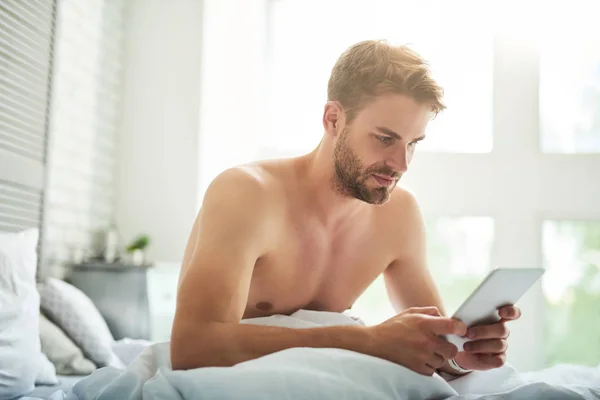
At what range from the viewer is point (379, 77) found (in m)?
1.42

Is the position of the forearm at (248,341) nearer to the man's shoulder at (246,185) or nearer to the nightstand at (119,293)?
the man's shoulder at (246,185)

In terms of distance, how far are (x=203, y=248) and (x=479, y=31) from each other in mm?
3373

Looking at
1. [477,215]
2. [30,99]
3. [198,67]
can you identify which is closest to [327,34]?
[198,67]

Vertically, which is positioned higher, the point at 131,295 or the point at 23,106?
the point at 23,106

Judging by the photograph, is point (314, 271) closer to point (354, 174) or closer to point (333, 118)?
point (354, 174)

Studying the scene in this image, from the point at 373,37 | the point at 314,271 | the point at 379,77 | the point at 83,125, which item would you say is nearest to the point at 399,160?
the point at 379,77

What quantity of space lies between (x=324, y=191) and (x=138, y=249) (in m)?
2.18

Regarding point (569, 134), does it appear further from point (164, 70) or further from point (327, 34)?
point (164, 70)

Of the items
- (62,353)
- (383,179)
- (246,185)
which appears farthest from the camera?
(62,353)

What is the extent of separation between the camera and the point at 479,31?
4.20 m

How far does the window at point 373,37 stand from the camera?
412 cm

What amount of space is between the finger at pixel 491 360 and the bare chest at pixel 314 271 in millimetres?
379

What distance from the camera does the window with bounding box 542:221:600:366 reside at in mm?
Result: 3922

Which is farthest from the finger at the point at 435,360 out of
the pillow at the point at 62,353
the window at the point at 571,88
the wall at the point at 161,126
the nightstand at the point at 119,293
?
the window at the point at 571,88
